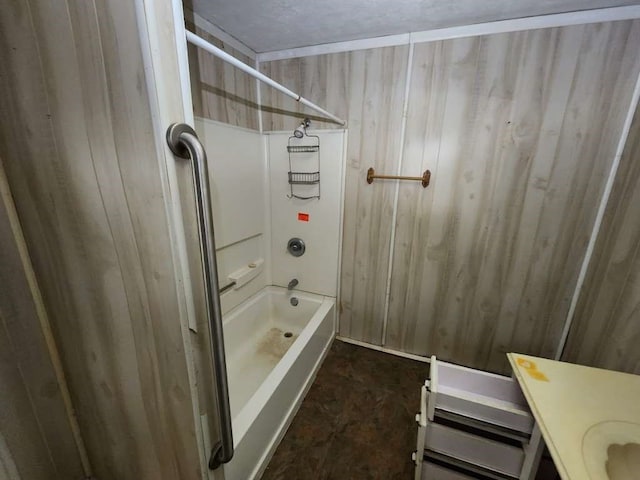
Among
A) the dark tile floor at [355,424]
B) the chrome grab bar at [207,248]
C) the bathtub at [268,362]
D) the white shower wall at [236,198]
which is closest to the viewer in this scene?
the chrome grab bar at [207,248]

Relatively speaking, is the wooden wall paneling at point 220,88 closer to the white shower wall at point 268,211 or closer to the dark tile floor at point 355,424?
the white shower wall at point 268,211

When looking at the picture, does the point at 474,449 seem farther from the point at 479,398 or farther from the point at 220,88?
the point at 220,88

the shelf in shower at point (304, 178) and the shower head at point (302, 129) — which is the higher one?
the shower head at point (302, 129)

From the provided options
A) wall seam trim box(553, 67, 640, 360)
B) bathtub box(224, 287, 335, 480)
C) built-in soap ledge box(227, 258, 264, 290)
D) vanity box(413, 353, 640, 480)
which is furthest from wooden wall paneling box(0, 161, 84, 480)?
wall seam trim box(553, 67, 640, 360)

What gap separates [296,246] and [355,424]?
1.32m

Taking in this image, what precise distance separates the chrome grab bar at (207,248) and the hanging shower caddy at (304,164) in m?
1.46

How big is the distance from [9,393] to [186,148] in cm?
115

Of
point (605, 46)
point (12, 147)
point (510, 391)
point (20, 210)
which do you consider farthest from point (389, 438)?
point (605, 46)

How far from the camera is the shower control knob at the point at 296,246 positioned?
2.27 metres

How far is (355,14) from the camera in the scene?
1.48 metres

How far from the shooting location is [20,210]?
2.89 feet

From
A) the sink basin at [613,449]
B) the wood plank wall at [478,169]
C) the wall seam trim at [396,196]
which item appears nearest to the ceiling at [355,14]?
the wood plank wall at [478,169]

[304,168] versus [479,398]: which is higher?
[304,168]

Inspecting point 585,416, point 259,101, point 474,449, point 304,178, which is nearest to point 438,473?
point 474,449
